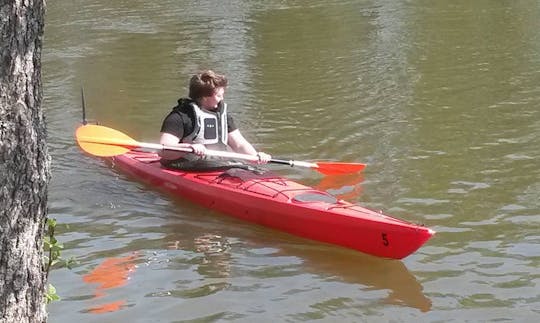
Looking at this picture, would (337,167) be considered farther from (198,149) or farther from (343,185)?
(198,149)

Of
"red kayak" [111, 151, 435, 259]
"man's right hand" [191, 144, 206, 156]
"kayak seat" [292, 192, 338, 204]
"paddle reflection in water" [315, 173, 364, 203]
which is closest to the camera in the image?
"red kayak" [111, 151, 435, 259]

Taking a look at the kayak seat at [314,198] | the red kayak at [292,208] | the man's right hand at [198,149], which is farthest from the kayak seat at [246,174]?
the kayak seat at [314,198]

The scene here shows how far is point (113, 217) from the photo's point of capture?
6.88 m

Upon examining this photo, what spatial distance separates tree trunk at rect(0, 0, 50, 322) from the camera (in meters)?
2.43

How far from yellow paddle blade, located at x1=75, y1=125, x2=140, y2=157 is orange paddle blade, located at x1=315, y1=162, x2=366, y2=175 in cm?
167

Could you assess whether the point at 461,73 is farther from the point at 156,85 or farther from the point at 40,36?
the point at 40,36

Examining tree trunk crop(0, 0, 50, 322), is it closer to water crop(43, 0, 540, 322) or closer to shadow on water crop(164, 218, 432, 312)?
water crop(43, 0, 540, 322)

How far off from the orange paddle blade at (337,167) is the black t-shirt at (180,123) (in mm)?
1209

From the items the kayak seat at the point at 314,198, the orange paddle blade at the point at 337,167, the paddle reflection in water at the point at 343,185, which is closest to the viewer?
the kayak seat at the point at 314,198

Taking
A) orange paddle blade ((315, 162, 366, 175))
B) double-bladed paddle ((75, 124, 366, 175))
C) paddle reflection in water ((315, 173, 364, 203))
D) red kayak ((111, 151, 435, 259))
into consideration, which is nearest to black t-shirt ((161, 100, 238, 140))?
double-bladed paddle ((75, 124, 366, 175))

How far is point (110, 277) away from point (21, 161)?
3151mm

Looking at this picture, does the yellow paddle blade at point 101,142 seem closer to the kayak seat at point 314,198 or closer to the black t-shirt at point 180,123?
the black t-shirt at point 180,123

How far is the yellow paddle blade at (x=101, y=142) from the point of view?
669cm

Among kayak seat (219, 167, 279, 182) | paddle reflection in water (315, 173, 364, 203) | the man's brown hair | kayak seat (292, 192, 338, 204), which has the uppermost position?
the man's brown hair
